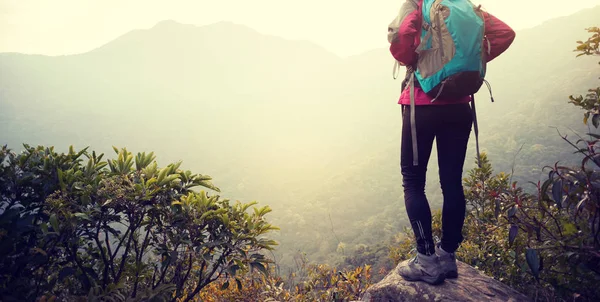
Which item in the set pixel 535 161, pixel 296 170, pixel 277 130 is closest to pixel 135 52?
pixel 277 130

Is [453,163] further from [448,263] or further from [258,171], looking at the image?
[258,171]

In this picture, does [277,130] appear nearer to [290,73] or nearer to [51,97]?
[290,73]

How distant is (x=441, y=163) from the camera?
202 cm

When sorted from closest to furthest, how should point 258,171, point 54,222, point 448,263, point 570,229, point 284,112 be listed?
point 54,222
point 570,229
point 448,263
point 258,171
point 284,112

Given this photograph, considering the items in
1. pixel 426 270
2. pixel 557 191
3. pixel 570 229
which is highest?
pixel 557 191

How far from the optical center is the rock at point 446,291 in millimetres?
1937

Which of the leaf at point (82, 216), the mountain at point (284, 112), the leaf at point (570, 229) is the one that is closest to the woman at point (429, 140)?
the leaf at point (570, 229)

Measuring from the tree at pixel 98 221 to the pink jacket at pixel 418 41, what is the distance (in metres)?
1.20

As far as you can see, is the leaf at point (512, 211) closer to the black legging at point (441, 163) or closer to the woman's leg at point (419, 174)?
the black legging at point (441, 163)

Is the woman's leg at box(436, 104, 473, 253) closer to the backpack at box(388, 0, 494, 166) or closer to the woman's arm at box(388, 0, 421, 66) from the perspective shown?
the backpack at box(388, 0, 494, 166)

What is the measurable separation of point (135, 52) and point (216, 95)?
116 ft

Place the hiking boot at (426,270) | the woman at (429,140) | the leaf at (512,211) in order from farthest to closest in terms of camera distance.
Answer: the hiking boot at (426,270) → the woman at (429,140) → the leaf at (512,211)

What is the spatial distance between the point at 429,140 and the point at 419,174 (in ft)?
0.69

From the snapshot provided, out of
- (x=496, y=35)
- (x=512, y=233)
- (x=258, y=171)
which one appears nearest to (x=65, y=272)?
(x=512, y=233)
